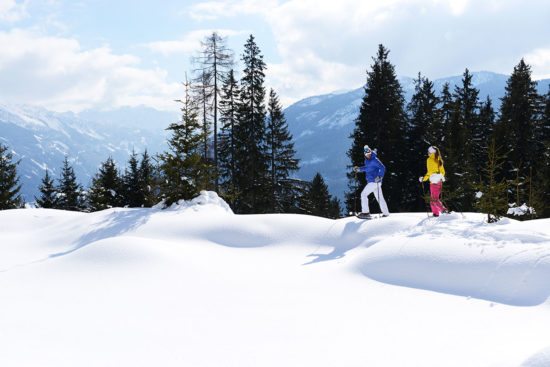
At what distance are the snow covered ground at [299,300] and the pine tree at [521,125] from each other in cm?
2322

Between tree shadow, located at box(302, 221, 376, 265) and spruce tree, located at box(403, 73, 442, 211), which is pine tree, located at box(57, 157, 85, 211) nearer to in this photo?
spruce tree, located at box(403, 73, 442, 211)

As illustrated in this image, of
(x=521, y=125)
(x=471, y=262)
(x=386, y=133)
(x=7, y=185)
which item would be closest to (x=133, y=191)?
(x=7, y=185)

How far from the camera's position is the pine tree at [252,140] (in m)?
27.1

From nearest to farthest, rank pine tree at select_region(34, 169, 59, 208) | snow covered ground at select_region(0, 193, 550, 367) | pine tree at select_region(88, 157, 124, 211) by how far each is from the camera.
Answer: snow covered ground at select_region(0, 193, 550, 367)
pine tree at select_region(88, 157, 124, 211)
pine tree at select_region(34, 169, 59, 208)

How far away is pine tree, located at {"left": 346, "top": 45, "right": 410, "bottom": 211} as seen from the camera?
24531mm

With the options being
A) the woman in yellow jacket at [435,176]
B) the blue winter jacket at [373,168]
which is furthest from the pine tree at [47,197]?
the woman in yellow jacket at [435,176]

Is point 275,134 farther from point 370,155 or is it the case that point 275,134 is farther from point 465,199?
point 370,155

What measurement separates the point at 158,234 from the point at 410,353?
26.9ft

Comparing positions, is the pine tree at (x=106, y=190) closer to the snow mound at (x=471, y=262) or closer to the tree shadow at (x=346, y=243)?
the tree shadow at (x=346, y=243)

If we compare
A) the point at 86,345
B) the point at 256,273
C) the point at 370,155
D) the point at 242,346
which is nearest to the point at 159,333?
the point at 86,345

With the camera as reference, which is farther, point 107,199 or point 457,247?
point 107,199

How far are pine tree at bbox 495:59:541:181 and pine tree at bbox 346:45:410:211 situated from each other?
29.1ft

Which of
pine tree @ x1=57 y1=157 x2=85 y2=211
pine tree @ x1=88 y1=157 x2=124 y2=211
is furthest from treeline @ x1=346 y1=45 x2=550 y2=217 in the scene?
pine tree @ x1=57 y1=157 x2=85 y2=211

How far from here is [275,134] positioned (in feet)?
94.5
